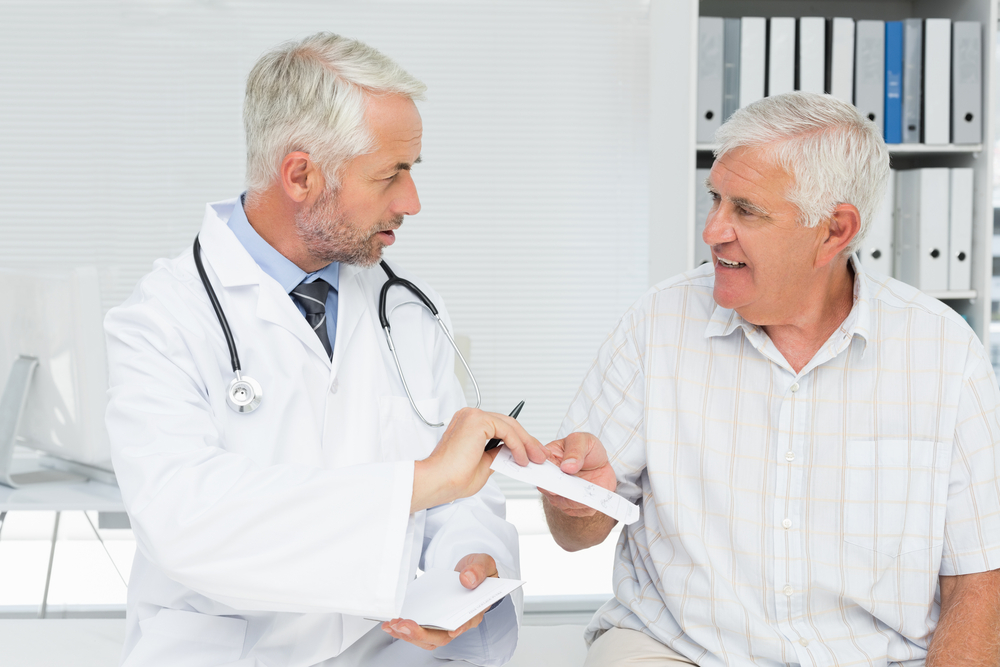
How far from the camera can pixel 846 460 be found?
1.26 m

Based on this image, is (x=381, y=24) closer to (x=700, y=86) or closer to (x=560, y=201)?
(x=560, y=201)

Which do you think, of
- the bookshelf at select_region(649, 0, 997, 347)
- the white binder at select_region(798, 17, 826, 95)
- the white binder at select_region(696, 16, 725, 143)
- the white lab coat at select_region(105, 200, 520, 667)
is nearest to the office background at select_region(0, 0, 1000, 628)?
the bookshelf at select_region(649, 0, 997, 347)

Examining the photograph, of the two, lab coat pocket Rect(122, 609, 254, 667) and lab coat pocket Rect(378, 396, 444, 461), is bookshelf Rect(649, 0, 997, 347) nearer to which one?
lab coat pocket Rect(378, 396, 444, 461)

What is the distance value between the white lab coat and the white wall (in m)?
1.41

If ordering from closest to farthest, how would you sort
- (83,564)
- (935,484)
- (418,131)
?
(935,484), (418,131), (83,564)

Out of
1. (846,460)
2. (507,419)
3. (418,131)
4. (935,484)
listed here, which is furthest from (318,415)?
(935,484)

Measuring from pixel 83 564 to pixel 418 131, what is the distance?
2.15 m

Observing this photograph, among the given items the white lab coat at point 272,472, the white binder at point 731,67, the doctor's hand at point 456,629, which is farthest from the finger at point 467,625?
the white binder at point 731,67

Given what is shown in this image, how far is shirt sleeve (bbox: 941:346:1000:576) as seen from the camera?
1211mm

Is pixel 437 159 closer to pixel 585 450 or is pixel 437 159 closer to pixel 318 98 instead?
pixel 318 98

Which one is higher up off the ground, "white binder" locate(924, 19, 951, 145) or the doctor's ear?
"white binder" locate(924, 19, 951, 145)

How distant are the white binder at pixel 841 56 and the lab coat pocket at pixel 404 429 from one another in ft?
5.03

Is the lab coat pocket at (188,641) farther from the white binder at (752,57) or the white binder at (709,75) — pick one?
the white binder at (752,57)

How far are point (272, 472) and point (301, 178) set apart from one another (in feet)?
1.59
